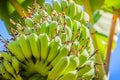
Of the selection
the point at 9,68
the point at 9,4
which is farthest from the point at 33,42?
the point at 9,4

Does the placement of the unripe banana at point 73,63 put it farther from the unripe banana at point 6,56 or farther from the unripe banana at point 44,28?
the unripe banana at point 6,56

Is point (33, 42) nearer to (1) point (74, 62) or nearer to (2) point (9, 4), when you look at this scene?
→ (1) point (74, 62)

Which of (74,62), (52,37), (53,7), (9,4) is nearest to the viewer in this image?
(74,62)

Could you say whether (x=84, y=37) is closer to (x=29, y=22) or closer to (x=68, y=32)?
(x=68, y=32)

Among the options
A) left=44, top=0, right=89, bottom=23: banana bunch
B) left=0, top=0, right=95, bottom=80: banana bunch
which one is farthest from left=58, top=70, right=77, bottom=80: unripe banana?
left=44, top=0, right=89, bottom=23: banana bunch

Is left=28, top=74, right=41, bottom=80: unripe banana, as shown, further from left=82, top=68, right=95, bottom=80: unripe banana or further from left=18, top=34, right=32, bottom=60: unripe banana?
left=82, top=68, right=95, bottom=80: unripe banana

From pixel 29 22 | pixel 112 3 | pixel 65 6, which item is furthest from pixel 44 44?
pixel 112 3

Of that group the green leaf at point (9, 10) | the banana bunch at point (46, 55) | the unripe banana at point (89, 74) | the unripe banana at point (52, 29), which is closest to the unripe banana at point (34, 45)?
the banana bunch at point (46, 55)
